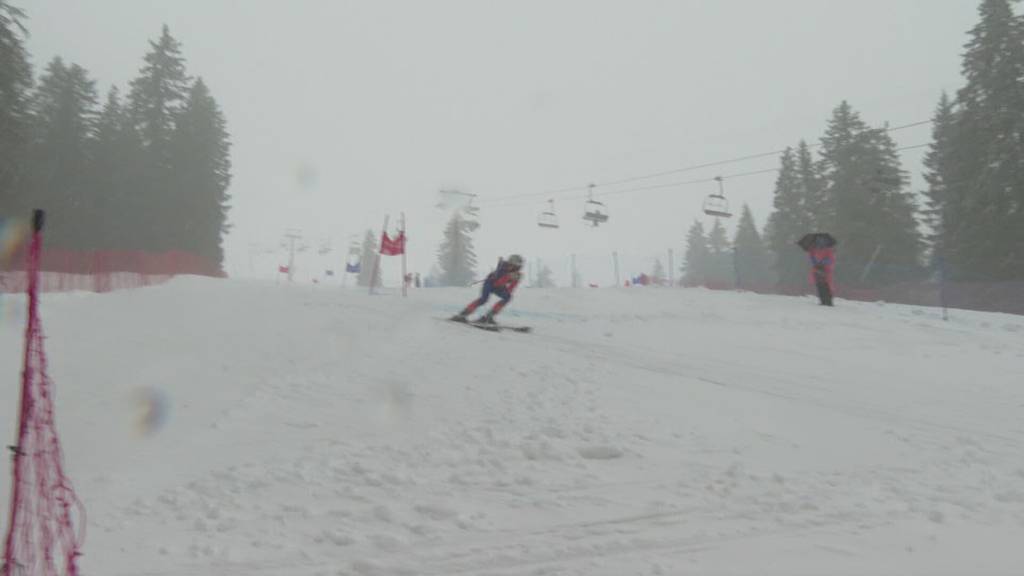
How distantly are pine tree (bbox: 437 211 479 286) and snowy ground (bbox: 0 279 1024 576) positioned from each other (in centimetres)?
4833

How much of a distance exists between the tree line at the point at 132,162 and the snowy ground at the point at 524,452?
29.7 m

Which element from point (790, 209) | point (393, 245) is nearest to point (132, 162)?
point (393, 245)

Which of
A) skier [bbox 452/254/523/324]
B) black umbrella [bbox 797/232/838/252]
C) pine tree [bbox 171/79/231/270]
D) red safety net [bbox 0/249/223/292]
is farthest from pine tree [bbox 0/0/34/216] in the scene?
black umbrella [bbox 797/232/838/252]

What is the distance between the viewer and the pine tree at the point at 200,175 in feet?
129

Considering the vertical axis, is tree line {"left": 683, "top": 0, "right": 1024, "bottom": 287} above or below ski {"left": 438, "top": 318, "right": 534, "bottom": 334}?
above

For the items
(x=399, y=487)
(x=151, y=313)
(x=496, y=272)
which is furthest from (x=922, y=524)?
(x=151, y=313)

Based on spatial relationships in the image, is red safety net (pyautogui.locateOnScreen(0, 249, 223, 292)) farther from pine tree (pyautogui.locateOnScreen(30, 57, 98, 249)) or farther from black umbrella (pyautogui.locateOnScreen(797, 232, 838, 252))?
black umbrella (pyautogui.locateOnScreen(797, 232, 838, 252))

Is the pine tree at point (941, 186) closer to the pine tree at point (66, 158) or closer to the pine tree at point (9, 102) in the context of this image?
the pine tree at point (9, 102)

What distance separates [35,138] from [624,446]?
142ft

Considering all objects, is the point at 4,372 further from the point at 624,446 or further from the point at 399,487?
the point at 624,446

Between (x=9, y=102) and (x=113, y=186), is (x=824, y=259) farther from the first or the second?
(x=113, y=186)

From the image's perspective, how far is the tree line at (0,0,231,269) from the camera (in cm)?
3644

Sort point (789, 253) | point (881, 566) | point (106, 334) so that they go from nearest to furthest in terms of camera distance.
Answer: point (881, 566), point (106, 334), point (789, 253)

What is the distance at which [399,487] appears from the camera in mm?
4969
